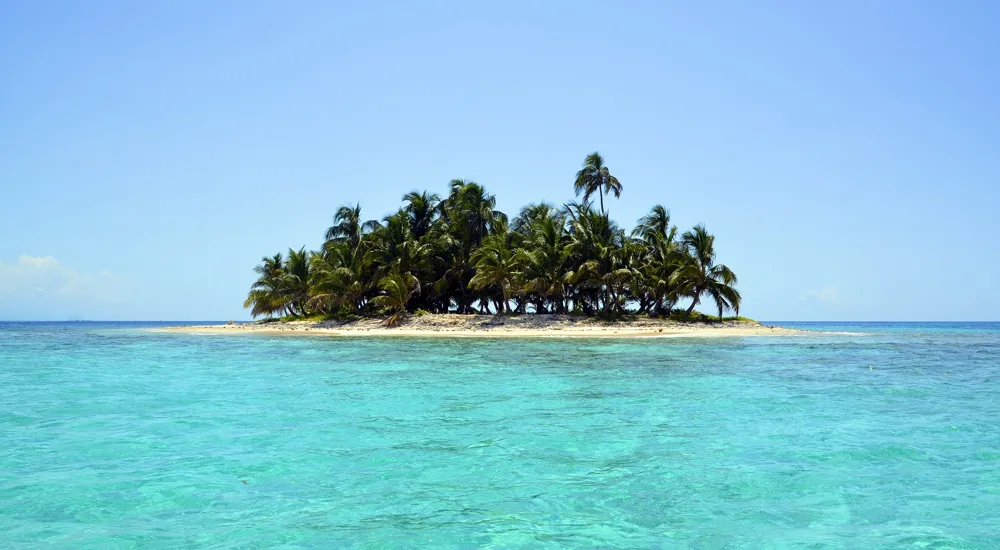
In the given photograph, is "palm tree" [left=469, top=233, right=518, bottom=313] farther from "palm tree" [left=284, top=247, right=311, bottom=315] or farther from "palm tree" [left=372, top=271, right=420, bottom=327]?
"palm tree" [left=284, top=247, right=311, bottom=315]

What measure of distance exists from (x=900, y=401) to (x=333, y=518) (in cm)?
1004

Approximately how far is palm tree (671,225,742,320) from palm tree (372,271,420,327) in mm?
16779

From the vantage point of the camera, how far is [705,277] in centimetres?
3894

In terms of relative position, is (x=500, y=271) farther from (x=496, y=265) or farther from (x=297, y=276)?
(x=297, y=276)

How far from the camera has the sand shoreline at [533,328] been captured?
34875mm

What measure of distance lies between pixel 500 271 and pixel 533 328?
401 centimetres

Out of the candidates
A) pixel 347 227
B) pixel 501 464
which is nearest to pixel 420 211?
pixel 347 227

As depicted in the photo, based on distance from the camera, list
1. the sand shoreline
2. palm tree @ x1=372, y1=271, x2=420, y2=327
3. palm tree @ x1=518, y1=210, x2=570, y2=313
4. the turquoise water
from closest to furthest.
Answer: the turquoise water
the sand shoreline
palm tree @ x1=518, y1=210, x2=570, y2=313
palm tree @ x1=372, y1=271, x2=420, y2=327

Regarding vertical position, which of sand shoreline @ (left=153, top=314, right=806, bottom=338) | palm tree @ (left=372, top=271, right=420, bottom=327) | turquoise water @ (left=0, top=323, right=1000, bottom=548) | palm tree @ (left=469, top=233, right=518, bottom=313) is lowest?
turquoise water @ (left=0, top=323, right=1000, bottom=548)

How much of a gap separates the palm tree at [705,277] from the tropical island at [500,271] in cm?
6

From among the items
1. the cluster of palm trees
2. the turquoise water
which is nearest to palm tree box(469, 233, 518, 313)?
the cluster of palm trees

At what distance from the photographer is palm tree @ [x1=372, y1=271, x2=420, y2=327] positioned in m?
39.8

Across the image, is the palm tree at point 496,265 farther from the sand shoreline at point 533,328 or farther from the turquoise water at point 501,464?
the turquoise water at point 501,464

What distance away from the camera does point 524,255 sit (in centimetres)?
3869
